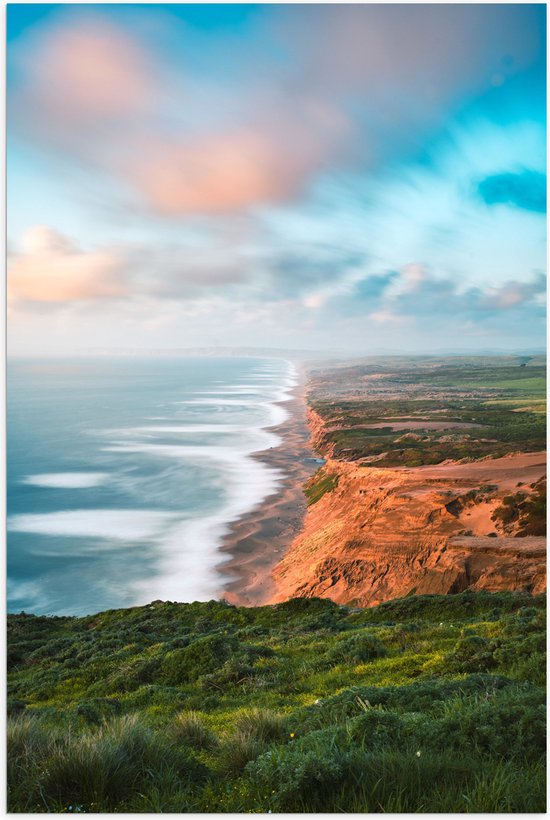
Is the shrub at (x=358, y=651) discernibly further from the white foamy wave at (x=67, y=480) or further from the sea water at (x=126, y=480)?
the white foamy wave at (x=67, y=480)

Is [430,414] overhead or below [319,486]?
overhead

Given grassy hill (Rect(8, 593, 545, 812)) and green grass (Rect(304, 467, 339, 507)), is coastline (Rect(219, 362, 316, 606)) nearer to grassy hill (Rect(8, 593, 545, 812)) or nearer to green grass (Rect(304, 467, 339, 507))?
green grass (Rect(304, 467, 339, 507))

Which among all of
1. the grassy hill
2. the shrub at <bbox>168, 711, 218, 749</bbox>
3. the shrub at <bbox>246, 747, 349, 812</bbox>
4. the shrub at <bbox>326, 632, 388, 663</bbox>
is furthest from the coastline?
the shrub at <bbox>246, 747, 349, 812</bbox>

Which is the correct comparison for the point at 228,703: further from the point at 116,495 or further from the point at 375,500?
the point at 116,495

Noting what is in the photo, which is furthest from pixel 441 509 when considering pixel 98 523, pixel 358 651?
pixel 98 523

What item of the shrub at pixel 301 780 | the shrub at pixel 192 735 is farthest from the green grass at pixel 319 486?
the shrub at pixel 301 780

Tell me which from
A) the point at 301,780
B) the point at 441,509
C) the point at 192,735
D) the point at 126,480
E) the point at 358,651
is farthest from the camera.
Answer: the point at 126,480

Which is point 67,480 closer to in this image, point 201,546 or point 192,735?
point 201,546
